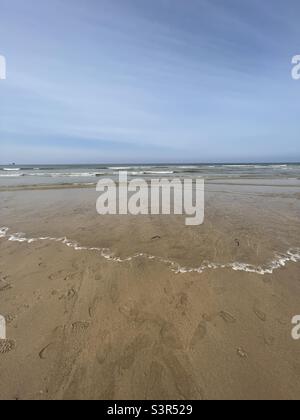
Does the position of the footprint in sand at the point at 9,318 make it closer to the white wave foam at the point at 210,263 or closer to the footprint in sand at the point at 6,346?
the footprint in sand at the point at 6,346

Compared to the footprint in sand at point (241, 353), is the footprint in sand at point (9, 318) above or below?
above

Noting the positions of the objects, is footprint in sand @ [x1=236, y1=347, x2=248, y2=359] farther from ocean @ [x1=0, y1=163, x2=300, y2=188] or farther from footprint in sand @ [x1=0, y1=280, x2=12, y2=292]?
ocean @ [x1=0, y1=163, x2=300, y2=188]

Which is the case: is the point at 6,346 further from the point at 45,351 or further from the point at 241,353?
the point at 241,353

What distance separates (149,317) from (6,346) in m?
1.67

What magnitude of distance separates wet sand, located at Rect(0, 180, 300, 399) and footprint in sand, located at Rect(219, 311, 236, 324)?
2 cm

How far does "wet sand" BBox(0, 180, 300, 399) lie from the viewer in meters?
2.16

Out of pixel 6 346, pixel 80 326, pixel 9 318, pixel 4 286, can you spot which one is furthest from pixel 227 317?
pixel 4 286

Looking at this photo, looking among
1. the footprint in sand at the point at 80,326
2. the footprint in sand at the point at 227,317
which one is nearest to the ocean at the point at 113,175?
the footprint in sand at the point at 80,326

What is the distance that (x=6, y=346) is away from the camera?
256 centimetres

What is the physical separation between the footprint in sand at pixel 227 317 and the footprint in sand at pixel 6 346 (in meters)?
2.54

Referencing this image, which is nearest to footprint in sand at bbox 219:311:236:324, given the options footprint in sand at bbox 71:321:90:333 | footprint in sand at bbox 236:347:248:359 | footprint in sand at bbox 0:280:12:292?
footprint in sand at bbox 236:347:248:359

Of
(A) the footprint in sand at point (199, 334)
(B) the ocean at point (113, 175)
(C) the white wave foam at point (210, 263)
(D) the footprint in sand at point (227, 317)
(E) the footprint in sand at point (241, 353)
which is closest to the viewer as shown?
(E) the footprint in sand at point (241, 353)

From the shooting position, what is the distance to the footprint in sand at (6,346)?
250 cm
